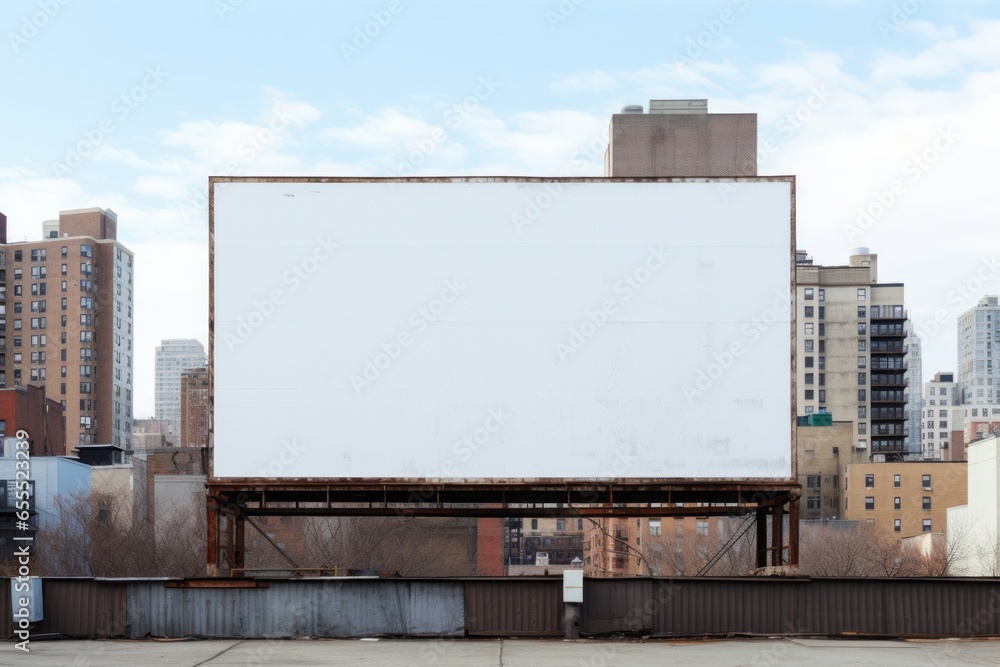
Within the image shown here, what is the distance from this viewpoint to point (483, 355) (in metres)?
34.6

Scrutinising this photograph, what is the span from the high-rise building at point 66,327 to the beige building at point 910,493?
94.3 metres

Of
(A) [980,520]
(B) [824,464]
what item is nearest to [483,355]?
(A) [980,520]

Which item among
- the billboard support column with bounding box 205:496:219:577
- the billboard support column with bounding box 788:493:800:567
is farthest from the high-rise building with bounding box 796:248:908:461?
the billboard support column with bounding box 205:496:219:577

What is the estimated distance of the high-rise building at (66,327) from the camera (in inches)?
6107

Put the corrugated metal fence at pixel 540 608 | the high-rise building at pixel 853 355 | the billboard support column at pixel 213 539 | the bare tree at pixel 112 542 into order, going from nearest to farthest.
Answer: the corrugated metal fence at pixel 540 608 → the billboard support column at pixel 213 539 → the bare tree at pixel 112 542 → the high-rise building at pixel 853 355

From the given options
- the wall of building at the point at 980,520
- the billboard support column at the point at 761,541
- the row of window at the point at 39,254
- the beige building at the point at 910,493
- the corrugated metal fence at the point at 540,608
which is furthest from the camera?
the row of window at the point at 39,254

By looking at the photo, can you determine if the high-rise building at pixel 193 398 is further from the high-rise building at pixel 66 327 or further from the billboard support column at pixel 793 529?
the billboard support column at pixel 793 529

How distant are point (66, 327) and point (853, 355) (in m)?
101

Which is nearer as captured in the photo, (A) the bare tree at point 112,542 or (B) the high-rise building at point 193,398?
(A) the bare tree at point 112,542

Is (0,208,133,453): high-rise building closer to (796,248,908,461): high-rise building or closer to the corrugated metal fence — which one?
(796,248,908,461): high-rise building

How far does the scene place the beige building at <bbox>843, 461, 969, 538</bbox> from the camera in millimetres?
123625

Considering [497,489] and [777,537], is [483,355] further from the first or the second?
[777,537]

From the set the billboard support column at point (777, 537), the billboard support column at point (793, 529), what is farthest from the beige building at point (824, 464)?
the billboard support column at point (793, 529)

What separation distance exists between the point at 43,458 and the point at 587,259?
66.4 m
